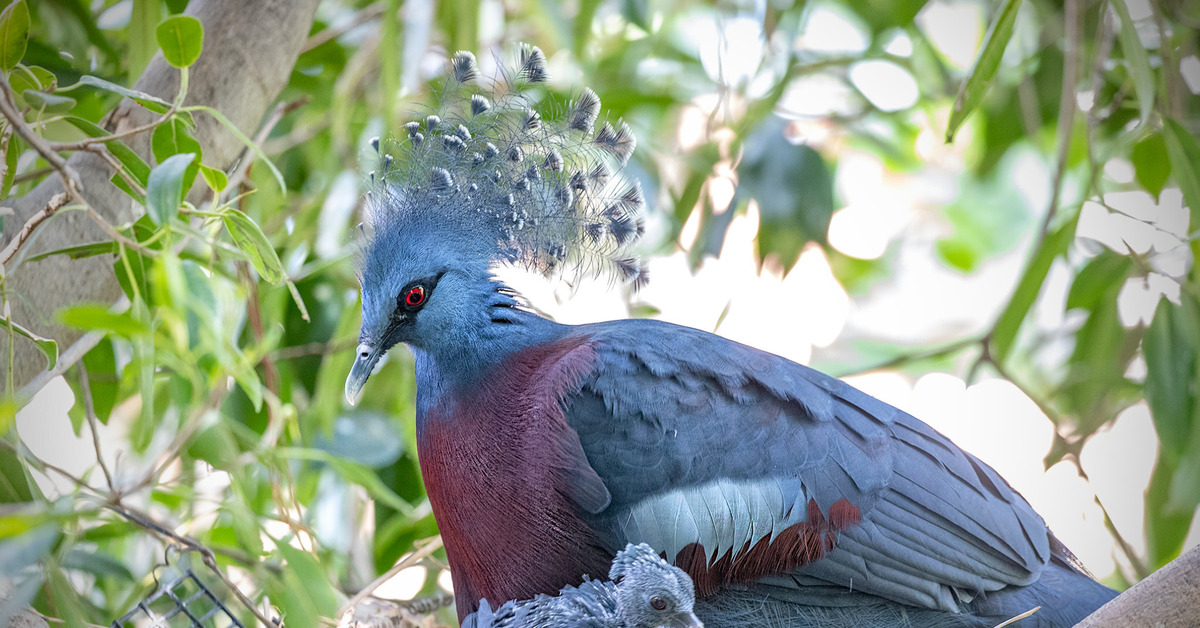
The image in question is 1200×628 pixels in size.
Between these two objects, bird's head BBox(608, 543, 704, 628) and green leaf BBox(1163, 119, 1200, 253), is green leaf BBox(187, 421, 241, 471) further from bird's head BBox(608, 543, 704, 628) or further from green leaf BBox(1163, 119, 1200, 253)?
green leaf BBox(1163, 119, 1200, 253)

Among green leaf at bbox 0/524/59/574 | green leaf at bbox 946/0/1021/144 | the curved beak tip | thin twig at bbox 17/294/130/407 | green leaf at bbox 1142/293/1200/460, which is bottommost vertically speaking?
thin twig at bbox 17/294/130/407

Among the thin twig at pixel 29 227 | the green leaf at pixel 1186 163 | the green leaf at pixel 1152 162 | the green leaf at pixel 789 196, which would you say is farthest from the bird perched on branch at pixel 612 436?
the green leaf at pixel 1152 162

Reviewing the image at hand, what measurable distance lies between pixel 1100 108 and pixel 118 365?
2251mm

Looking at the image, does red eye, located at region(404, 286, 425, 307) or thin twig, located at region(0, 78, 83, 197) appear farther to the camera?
red eye, located at region(404, 286, 425, 307)

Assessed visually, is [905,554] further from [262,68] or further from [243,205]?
[243,205]

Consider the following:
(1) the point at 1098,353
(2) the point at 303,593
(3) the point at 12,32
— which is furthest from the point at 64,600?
(1) the point at 1098,353

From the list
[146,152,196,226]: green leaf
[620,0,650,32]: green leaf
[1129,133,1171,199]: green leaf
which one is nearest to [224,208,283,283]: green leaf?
[146,152,196,226]: green leaf

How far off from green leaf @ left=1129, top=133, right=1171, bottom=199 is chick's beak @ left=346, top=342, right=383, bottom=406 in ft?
5.91

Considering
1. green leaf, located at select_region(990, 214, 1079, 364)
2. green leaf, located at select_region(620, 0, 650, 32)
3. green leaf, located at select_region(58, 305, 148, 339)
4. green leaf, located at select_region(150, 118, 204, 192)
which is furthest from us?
green leaf, located at select_region(620, 0, 650, 32)

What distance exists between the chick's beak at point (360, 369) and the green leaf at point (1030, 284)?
1.24 m

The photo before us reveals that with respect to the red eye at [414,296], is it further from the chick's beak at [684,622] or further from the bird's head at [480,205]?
the chick's beak at [684,622]

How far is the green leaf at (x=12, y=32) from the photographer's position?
98 cm

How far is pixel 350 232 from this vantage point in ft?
4.51

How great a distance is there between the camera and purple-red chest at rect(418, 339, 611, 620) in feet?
3.65
